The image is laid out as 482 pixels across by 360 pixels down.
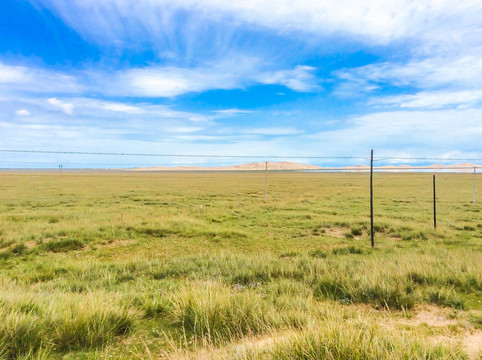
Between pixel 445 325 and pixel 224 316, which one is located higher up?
pixel 224 316

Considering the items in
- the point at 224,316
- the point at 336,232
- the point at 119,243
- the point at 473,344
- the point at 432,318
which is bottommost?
the point at 336,232

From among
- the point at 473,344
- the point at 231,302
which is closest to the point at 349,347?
the point at 231,302

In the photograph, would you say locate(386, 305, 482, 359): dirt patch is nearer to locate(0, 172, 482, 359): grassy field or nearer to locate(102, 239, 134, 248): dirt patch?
locate(0, 172, 482, 359): grassy field

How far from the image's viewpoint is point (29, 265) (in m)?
8.77

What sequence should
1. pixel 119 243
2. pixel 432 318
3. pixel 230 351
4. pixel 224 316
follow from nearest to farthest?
pixel 230 351, pixel 224 316, pixel 432 318, pixel 119 243

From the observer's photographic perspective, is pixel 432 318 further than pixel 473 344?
Yes

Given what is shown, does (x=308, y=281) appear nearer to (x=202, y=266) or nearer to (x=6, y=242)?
(x=202, y=266)

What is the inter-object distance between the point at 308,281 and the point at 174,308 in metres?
3.30

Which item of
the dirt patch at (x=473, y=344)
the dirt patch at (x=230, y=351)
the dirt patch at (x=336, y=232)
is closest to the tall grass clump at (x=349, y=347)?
the dirt patch at (x=230, y=351)

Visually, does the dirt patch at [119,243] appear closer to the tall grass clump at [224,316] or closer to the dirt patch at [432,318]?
the tall grass clump at [224,316]

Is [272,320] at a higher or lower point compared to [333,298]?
higher

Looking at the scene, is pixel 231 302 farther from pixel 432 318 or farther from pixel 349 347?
pixel 432 318

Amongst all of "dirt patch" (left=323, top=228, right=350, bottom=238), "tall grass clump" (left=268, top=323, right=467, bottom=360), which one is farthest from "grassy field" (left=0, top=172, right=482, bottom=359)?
"dirt patch" (left=323, top=228, right=350, bottom=238)

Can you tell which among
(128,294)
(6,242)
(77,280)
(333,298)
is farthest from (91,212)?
(333,298)
